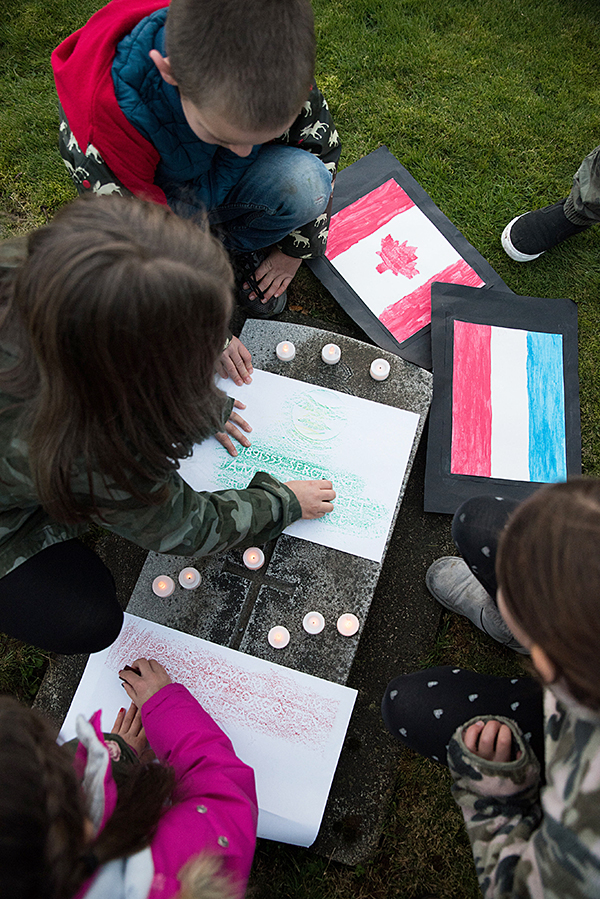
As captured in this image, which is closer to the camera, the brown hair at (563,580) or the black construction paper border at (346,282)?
the brown hair at (563,580)

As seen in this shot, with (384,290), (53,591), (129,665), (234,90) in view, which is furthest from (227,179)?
(129,665)

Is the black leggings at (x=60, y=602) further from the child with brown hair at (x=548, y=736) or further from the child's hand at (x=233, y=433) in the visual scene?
the child with brown hair at (x=548, y=736)

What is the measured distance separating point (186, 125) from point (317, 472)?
2.90 feet

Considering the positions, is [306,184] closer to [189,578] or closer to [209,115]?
[209,115]

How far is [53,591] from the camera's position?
136 cm

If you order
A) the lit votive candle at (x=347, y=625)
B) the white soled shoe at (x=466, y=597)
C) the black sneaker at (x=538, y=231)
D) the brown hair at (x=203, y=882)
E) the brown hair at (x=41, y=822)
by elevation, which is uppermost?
the brown hair at (x=41, y=822)

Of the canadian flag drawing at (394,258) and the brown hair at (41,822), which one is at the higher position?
the brown hair at (41,822)

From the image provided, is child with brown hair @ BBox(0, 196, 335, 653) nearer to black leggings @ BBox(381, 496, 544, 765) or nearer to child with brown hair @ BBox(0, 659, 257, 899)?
child with brown hair @ BBox(0, 659, 257, 899)

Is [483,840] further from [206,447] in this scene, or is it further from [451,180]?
[451,180]

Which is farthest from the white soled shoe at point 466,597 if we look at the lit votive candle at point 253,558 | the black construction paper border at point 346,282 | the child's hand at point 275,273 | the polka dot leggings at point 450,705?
the child's hand at point 275,273

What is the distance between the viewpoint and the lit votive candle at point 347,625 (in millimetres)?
1495

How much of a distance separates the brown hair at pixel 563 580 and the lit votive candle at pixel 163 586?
90 centimetres

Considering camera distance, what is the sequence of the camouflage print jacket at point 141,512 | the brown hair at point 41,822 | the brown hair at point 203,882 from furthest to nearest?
1. the camouflage print jacket at point 141,512
2. the brown hair at point 203,882
3. the brown hair at point 41,822

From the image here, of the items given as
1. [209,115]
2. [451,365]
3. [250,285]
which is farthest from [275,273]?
[209,115]
